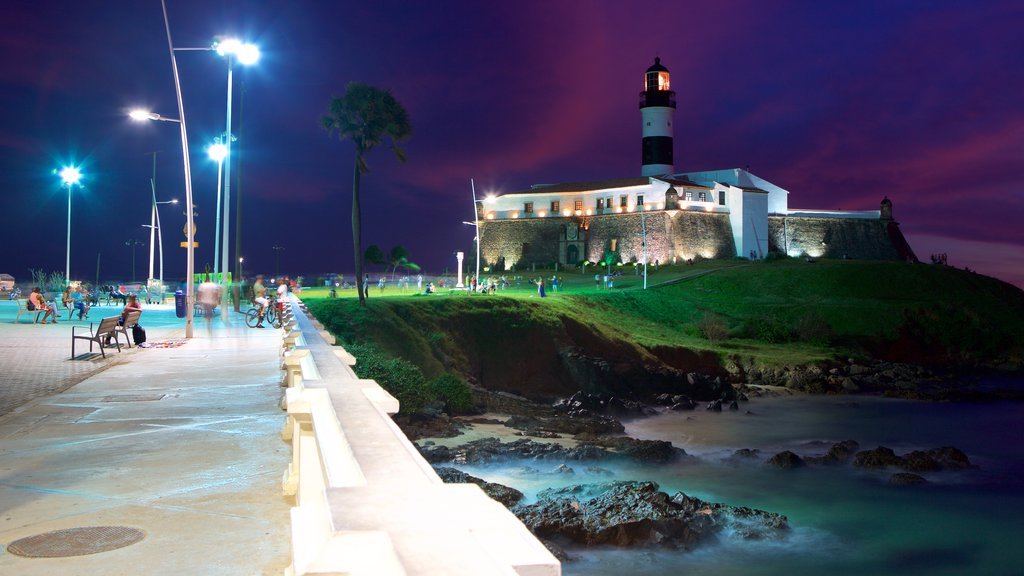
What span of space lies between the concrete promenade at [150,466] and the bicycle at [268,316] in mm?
10830

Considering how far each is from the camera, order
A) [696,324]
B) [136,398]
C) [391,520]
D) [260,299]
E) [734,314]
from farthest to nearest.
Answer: [734,314]
[696,324]
[260,299]
[136,398]
[391,520]

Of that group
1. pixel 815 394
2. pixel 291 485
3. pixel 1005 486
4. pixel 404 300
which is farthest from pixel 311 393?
pixel 815 394

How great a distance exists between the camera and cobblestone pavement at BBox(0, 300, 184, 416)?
12866mm

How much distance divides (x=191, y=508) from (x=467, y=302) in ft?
120

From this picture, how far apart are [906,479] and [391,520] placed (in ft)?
78.3

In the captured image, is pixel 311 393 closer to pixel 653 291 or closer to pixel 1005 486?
pixel 1005 486

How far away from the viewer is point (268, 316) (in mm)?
28047

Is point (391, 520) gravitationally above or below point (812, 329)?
above

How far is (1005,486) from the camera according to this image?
24656 mm

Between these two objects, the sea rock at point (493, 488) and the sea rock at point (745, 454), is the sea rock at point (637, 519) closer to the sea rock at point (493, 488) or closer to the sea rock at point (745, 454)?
the sea rock at point (493, 488)

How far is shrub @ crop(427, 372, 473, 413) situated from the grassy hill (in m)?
4.11

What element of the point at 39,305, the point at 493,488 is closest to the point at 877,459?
the point at 493,488

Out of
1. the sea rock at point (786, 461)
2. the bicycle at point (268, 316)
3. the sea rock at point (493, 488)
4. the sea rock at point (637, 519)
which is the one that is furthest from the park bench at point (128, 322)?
the sea rock at point (786, 461)

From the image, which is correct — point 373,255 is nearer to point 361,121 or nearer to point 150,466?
point 361,121
